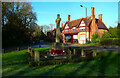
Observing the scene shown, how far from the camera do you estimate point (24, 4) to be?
3148 centimetres

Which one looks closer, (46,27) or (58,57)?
(58,57)

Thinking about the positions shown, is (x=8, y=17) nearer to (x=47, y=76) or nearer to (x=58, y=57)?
(x=58, y=57)

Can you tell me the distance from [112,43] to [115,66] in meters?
1.20

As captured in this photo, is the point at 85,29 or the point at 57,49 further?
the point at 85,29

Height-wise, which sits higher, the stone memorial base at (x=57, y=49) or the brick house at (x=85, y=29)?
the brick house at (x=85, y=29)

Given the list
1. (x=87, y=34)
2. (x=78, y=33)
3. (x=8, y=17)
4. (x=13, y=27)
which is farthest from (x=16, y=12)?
(x=87, y=34)

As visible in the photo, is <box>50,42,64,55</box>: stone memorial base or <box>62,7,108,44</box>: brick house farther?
<box>62,7,108,44</box>: brick house

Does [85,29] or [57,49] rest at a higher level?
[85,29]

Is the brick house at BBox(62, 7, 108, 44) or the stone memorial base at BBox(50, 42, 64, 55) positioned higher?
the brick house at BBox(62, 7, 108, 44)

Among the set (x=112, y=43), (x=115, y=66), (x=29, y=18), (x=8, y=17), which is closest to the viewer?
(x=115, y=66)

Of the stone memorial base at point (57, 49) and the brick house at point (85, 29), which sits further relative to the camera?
the brick house at point (85, 29)

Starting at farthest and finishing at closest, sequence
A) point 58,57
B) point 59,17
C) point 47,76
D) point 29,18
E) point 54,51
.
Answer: point 29,18
point 59,17
point 54,51
point 58,57
point 47,76

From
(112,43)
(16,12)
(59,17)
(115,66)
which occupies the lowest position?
(115,66)

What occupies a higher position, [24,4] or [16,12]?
[24,4]
